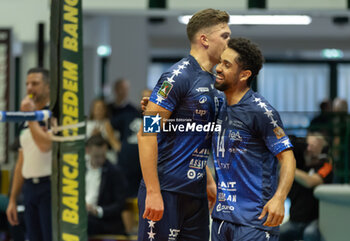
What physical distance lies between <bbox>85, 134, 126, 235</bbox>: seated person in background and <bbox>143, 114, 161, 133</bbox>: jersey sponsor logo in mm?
2813

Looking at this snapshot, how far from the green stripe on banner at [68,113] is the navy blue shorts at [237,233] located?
1181 mm

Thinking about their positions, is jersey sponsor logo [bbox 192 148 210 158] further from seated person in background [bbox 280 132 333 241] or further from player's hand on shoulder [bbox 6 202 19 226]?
player's hand on shoulder [bbox 6 202 19 226]

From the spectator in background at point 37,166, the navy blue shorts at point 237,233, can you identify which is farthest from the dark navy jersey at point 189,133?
the spectator in background at point 37,166

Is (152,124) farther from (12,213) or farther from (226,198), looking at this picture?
(12,213)

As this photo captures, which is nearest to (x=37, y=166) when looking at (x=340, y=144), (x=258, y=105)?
(x=258, y=105)

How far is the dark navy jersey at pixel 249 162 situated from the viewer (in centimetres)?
276

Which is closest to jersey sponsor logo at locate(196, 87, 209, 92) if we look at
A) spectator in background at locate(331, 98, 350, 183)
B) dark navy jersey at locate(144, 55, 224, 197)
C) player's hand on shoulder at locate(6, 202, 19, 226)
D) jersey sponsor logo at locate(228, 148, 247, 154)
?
dark navy jersey at locate(144, 55, 224, 197)

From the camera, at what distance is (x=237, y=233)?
2754 millimetres

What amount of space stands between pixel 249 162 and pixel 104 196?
3.08 m

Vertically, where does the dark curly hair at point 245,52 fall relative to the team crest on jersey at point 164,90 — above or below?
above

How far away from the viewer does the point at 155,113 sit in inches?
111

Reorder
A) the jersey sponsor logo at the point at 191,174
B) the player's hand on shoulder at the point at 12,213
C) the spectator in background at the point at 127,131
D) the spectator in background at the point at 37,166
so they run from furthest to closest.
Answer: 1. the spectator in background at the point at 127,131
2. the player's hand on shoulder at the point at 12,213
3. the spectator in background at the point at 37,166
4. the jersey sponsor logo at the point at 191,174

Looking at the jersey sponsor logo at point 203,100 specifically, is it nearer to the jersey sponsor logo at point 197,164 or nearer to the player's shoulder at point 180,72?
the player's shoulder at point 180,72

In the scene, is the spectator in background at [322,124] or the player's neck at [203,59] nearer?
the player's neck at [203,59]
